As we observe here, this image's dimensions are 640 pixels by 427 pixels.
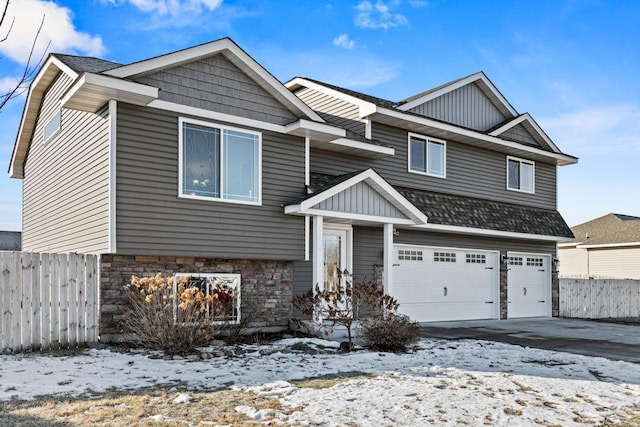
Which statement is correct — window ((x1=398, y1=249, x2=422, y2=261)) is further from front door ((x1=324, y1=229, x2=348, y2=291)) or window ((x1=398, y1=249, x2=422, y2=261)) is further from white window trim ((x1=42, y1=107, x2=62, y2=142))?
white window trim ((x1=42, y1=107, x2=62, y2=142))

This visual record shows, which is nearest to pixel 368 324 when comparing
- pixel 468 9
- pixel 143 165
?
pixel 143 165

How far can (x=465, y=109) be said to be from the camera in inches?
743

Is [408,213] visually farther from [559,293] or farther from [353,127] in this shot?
[559,293]

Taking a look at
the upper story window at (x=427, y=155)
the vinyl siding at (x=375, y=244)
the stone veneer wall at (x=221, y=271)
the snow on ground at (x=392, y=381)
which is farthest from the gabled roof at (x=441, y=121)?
the snow on ground at (x=392, y=381)

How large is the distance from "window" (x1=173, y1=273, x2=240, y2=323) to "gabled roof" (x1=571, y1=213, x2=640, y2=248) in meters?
19.4

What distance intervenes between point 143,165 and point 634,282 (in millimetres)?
20214

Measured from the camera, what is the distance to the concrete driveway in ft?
39.9

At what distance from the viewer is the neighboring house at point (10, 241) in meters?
28.8

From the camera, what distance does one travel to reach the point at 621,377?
347 inches

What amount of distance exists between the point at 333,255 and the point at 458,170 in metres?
5.50

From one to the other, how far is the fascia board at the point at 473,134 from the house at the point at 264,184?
0.05m

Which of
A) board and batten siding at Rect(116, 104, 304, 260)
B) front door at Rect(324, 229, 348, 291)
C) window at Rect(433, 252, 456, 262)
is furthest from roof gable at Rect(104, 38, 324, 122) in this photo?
window at Rect(433, 252, 456, 262)

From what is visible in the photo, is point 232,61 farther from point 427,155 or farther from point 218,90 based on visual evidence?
point 427,155

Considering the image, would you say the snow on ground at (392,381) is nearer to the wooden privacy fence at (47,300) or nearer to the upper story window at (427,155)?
the wooden privacy fence at (47,300)
